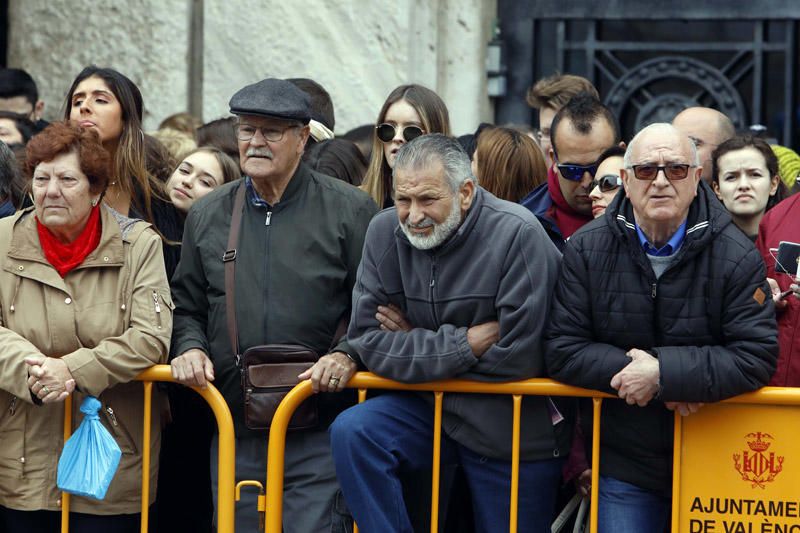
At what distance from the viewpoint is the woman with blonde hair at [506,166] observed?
19.2 feet

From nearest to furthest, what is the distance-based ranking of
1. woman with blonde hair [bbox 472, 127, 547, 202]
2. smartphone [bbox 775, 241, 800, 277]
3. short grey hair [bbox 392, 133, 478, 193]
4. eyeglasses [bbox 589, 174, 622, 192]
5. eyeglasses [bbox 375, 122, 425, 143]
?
short grey hair [bbox 392, 133, 478, 193]
smartphone [bbox 775, 241, 800, 277]
eyeglasses [bbox 589, 174, 622, 192]
woman with blonde hair [bbox 472, 127, 547, 202]
eyeglasses [bbox 375, 122, 425, 143]

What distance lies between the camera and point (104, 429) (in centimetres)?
496

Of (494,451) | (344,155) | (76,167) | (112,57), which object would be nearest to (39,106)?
(112,57)

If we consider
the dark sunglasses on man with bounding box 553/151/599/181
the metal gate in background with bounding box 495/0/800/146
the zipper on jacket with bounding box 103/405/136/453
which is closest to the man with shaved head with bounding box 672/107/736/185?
the dark sunglasses on man with bounding box 553/151/599/181

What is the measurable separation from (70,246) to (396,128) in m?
1.55

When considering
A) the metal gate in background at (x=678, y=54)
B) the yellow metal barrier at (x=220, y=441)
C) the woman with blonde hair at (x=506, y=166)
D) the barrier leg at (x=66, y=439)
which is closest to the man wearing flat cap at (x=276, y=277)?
the yellow metal barrier at (x=220, y=441)

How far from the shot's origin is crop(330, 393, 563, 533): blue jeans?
4723mm

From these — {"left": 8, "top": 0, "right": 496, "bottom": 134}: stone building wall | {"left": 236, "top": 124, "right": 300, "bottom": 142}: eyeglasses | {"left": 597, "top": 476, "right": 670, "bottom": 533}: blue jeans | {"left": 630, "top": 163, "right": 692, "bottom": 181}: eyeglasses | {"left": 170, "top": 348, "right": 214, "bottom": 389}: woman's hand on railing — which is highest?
{"left": 8, "top": 0, "right": 496, "bottom": 134}: stone building wall

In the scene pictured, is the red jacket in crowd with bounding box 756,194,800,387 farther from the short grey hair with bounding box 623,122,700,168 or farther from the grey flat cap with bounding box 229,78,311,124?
the grey flat cap with bounding box 229,78,311,124

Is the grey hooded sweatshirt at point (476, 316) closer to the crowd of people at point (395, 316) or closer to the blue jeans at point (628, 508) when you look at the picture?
the crowd of people at point (395, 316)

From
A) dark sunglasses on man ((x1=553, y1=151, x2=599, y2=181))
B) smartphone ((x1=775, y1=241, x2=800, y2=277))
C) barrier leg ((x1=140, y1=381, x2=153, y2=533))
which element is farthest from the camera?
dark sunglasses on man ((x1=553, y1=151, x2=599, y2=181))

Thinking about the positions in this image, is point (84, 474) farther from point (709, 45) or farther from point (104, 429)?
point (709, 45)

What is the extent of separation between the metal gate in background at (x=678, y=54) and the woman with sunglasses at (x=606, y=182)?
9.25ft

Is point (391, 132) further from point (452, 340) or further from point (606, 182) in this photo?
point (452, 340)
